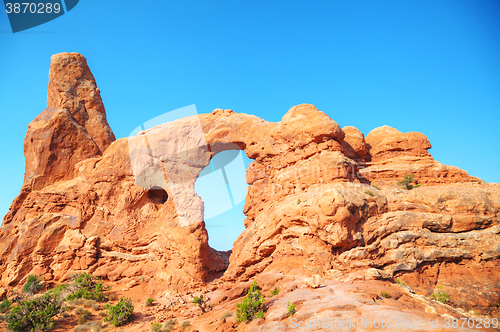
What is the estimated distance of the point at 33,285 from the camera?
1853 centimetres

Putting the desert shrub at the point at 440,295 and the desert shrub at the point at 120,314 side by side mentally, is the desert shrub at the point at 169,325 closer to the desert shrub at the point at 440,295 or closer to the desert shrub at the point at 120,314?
the desert shrub at the point at 120,314

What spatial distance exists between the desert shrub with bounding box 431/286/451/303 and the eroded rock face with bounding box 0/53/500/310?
0.41m

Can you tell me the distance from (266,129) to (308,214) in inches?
311

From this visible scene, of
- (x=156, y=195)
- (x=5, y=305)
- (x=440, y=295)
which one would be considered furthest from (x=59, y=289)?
(x=440, y=295)

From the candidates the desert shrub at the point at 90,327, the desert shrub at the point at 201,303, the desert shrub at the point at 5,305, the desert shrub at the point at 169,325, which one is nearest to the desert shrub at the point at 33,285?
the desert shrub at the point at 5,305

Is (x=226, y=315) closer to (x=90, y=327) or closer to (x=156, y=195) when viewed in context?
(x=90, y=327)

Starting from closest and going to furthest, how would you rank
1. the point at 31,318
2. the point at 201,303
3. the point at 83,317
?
the point at 31,318 < the point at 201,303 < the point at 83,317

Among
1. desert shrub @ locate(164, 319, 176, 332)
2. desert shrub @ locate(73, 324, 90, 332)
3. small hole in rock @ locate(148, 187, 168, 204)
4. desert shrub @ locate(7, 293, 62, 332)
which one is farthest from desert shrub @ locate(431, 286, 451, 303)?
small hole in rock @ locate(148, 187, 168, 204)

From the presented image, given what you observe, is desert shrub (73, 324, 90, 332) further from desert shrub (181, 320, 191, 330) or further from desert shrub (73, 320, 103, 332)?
desert shrub (181, 320, 191, 330)

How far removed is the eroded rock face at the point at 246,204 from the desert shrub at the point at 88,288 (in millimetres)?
851

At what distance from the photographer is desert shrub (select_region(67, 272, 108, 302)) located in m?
17.5

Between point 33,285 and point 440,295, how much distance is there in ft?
70.7

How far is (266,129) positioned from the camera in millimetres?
20828

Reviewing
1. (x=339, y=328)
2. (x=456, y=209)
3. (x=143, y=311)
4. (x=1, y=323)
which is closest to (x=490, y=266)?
(x=456, y=209)
